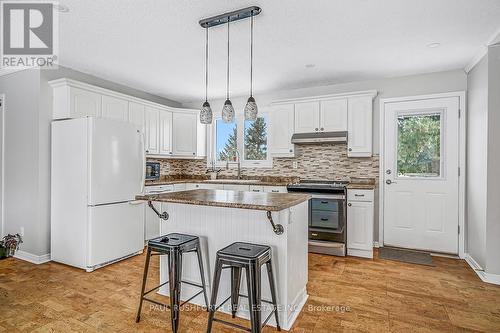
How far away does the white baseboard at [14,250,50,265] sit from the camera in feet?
11.2

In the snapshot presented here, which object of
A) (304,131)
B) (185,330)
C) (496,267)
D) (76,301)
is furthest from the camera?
(304,131)

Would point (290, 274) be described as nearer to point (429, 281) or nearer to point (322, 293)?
point (322, 293)

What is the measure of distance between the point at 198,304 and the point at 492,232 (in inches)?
116

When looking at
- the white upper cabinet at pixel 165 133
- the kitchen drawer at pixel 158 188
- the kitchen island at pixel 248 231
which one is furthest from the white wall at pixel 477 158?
the white upper cabinet at pixel 165 133

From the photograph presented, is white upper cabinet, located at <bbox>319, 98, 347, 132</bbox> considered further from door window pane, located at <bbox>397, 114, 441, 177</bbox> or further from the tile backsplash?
door window pane, located at <bbox>397, 114, 441, 177</bbox>

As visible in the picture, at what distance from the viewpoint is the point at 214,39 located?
9.39 feet

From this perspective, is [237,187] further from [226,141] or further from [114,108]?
[114,108]

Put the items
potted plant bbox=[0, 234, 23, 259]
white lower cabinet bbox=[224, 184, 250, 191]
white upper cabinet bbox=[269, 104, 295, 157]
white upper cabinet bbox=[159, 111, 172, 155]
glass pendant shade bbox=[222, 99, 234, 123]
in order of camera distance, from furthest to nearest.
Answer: white upper cabinet bbox=[159, 111, 172, 155] → white upper cabinet bbox=[269, 104, 295, 157] → white lower cabinet bbox=[224, 184, 250, 191] → potted plant bbox=[0, 234, 23, 259] → glass pendant shade bbox=[222, 99, 234, 123]

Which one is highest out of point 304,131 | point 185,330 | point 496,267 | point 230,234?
point 304,131

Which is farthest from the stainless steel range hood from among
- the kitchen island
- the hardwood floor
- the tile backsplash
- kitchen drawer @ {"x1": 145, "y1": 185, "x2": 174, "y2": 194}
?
kitchen drawer @ {"x1": 145, "y1": 185, "x2": 174, "y2": 194}

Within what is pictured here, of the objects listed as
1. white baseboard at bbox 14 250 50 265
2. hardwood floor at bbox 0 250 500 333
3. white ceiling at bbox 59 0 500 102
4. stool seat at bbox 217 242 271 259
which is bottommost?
hardwood floor at bbox 0 250 500 333

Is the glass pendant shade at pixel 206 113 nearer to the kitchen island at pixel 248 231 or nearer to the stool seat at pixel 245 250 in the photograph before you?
the kitchen island at pixel 248 231

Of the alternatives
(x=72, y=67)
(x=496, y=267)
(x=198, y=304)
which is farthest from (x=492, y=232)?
(x=72, y=67)

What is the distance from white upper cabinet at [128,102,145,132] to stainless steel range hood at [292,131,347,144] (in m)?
2.30
